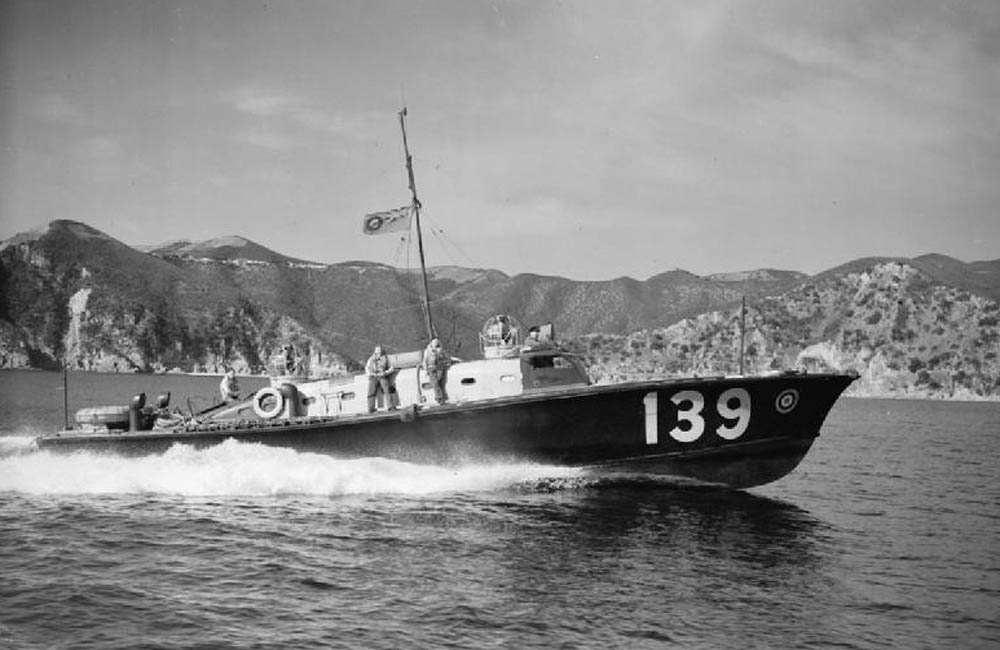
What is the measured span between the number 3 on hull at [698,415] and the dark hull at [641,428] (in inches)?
0.9

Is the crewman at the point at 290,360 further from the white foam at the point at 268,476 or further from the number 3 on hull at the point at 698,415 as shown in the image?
the number 3 on hull at the point at 698,415

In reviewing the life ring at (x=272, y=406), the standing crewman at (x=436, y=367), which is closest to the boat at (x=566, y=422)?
the standing crewman at (x=436, y=367)

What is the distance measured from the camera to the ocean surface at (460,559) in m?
9.95

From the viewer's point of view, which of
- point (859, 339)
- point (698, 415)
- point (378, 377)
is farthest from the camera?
point (859, 339)

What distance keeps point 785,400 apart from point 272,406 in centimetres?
1247

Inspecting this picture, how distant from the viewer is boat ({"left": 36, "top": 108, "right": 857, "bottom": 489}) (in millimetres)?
18078

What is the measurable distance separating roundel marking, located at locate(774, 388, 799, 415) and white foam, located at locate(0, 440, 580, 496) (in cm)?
473

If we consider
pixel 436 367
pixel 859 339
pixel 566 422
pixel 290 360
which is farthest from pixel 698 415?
pixel 859 339

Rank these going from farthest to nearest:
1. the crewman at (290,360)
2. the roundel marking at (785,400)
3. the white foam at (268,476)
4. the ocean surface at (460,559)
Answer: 1. the crewman at (290,360)
2. the white foam at (268,476)
3. the roundel marking at (785,400)
4. the ocean surface at (460,559)

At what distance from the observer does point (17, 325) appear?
150750 mm

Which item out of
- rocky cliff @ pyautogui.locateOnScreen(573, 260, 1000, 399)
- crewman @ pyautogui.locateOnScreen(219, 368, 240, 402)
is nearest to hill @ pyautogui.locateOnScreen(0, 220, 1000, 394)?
Result: rocky cliff @ pyautogui.locateOnScreen(573, 260, 1000, 399)

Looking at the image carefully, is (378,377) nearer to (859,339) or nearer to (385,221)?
(385,221)

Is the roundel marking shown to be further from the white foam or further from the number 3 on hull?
the white foam

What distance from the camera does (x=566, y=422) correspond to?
1816cm
